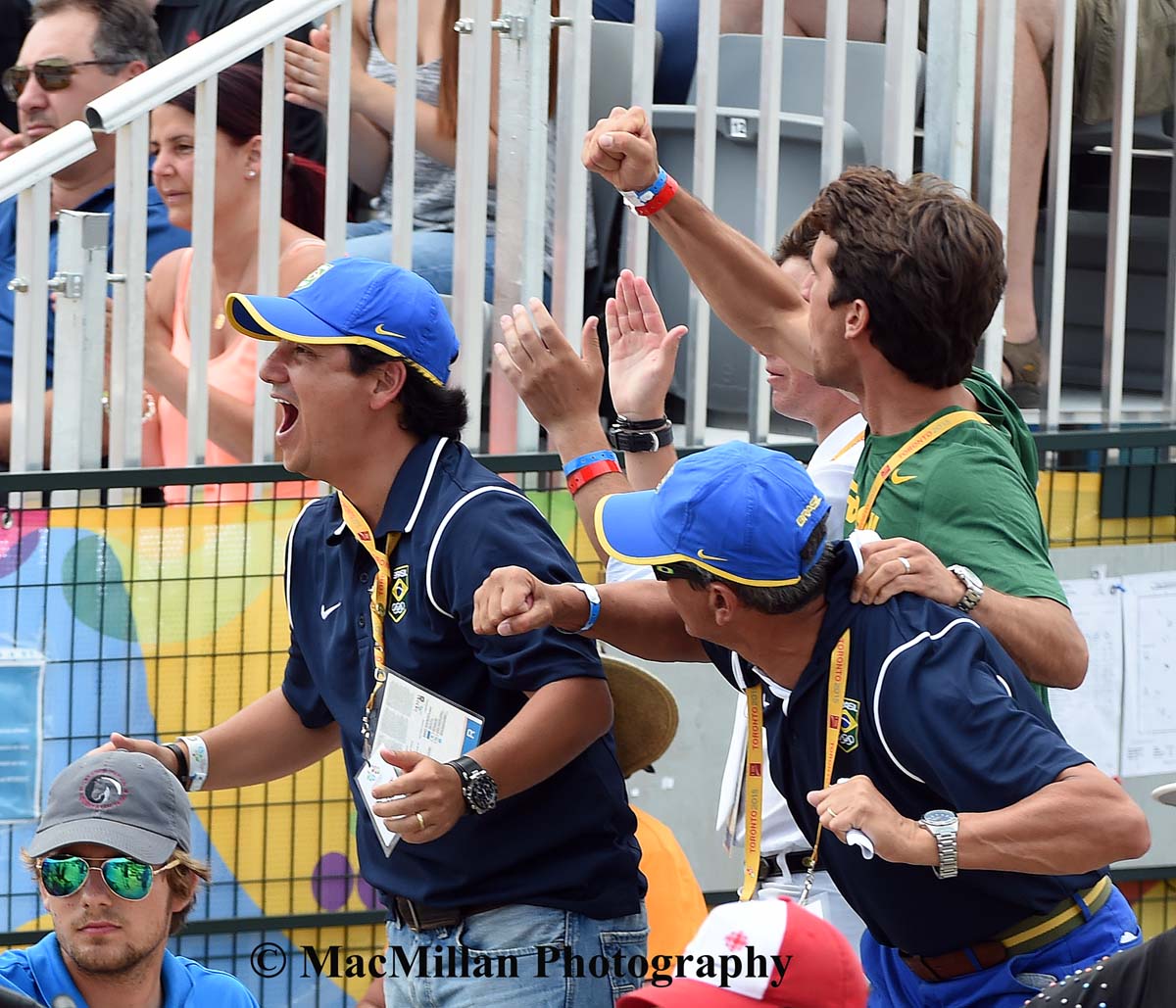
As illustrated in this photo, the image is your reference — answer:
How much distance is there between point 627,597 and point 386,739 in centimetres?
50

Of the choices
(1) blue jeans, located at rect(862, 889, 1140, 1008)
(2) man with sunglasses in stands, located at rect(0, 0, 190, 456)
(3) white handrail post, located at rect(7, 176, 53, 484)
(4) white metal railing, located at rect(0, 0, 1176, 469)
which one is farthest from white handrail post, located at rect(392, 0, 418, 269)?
(1) blue jeans, located at rect(862, 889, 1140, 1008)

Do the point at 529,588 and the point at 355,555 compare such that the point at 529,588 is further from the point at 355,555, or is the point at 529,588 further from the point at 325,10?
the point at 325,10

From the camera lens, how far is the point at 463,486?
352 cm

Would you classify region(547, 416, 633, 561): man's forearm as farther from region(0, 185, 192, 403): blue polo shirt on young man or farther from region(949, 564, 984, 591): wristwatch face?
region(0, 185, 192, 403): blue polo shirt on young man

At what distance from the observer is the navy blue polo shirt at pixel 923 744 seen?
110 inches

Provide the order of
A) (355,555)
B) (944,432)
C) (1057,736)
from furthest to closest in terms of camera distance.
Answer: (355,555), (944,432), (1057,736)

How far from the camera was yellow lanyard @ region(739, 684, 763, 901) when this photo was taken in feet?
10.5

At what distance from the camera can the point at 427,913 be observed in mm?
3430

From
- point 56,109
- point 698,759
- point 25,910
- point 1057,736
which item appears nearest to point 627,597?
point 1057,736

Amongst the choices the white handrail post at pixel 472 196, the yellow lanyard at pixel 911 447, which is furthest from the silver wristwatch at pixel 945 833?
the white handrail post at pixel 472 196

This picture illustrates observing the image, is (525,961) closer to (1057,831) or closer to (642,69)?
(1057,831)

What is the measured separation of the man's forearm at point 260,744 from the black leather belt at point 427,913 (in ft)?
1.67

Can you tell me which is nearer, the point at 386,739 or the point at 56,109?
the point at 386,739

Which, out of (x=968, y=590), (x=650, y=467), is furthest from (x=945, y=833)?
(x=650, y=467)
